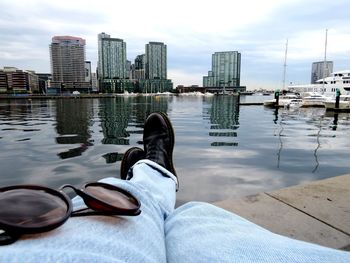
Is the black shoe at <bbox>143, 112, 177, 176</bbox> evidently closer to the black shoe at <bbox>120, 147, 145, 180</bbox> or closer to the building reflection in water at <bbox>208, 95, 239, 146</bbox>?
the black shoe at <bbox>120, 147, 145, 180</bbox>

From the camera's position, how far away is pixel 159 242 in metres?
0.90

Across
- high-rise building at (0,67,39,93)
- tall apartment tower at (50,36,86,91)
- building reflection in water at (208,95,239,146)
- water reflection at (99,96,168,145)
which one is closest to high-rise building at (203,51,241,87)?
tall apartment tower at (50,36,86,91)

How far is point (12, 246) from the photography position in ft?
1.95

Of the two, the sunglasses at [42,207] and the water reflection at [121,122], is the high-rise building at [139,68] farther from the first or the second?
the sunglasses at [42,207]

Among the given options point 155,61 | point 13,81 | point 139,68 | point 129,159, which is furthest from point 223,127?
point 139,68

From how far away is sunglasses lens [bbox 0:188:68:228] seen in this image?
0.64 metres

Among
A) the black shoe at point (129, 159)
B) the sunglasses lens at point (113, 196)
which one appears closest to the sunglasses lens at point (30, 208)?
the sunglasses lens at point (113, 196)

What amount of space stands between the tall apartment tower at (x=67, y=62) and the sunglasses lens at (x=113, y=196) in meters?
115

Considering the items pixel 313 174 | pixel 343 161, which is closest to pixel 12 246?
pixel 313 174

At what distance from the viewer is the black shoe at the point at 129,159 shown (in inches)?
97.1

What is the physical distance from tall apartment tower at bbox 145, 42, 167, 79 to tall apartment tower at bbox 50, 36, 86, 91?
97.8ft

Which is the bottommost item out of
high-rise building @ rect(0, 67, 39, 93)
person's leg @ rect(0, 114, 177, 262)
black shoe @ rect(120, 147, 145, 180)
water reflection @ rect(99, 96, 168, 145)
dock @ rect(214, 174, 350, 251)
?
water reflection @ rect(99, 96, 168, 145)

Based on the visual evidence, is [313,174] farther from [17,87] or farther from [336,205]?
[17,87]

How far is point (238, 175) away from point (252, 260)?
12.0 feet
